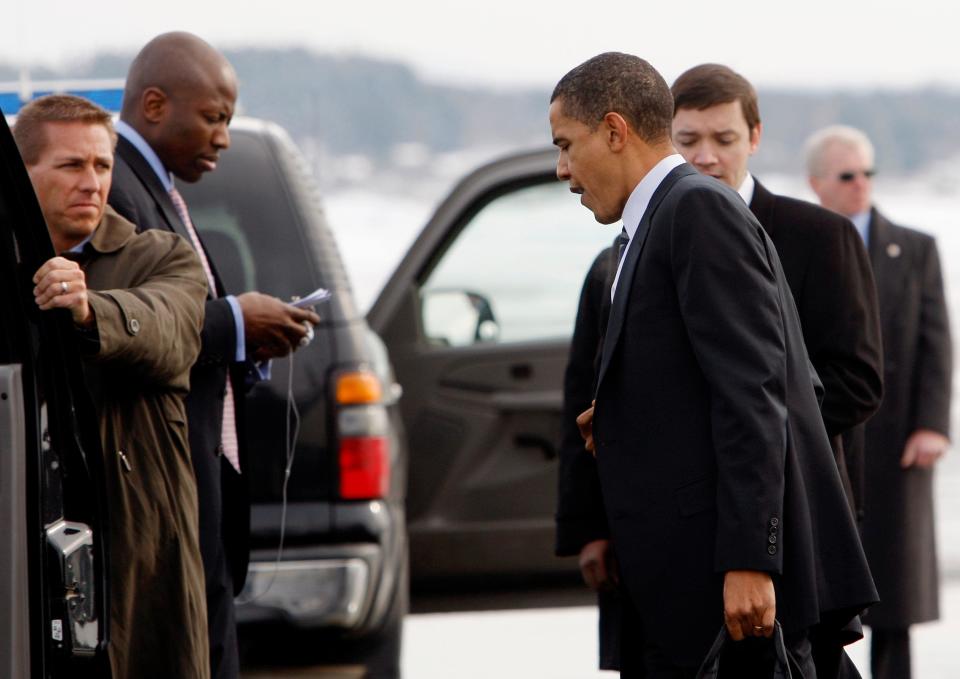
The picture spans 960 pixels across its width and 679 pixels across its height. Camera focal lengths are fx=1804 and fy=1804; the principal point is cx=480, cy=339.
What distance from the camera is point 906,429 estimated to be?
5691mm

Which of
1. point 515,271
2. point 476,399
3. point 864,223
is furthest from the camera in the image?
point 515,271

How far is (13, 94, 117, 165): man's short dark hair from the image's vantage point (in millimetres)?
3709

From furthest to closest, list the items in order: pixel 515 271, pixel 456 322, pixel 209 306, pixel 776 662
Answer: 1. pixel 515 271
2. pixel 456 322
3. pixel 209 306
4. pixel 776 662

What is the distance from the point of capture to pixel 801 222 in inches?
159

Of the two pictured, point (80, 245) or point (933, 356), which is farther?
point (933, 356)

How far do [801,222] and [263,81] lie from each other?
3.33 metres

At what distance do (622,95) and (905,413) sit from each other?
107 inches

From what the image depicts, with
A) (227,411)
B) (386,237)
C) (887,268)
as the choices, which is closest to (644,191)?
(227,411)

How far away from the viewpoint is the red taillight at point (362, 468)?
5.27 metres

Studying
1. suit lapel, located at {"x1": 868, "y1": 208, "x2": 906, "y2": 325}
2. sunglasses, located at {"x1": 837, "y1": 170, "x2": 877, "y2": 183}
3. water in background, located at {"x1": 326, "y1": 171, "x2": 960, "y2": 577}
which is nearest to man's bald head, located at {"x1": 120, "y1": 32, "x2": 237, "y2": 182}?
suit lapel, located at {"x1": 868, "y1": 208, "x2": 906, "y2": 325}

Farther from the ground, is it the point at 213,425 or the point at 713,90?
the point at 713,90

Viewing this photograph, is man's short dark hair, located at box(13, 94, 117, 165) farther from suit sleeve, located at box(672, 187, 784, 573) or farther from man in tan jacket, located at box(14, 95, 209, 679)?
suit sleeve, located at box(672, 187, 784, 573)

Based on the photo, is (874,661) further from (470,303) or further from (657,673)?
(657,673)

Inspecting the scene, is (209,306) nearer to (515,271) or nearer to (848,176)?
(848,176)
